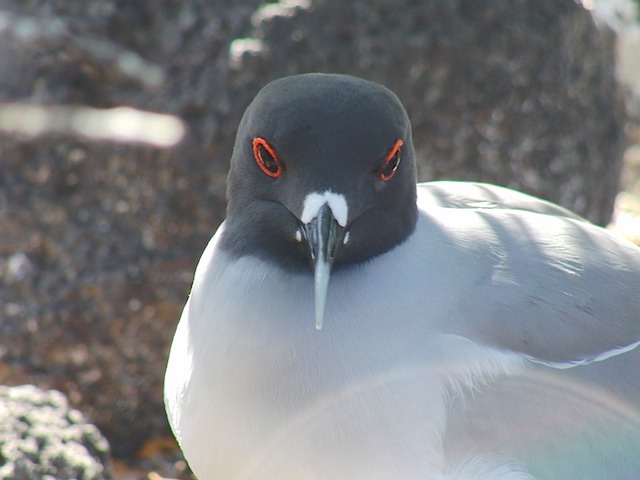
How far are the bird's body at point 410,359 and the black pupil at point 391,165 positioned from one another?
0.9 inches

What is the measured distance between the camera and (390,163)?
9.50 feet

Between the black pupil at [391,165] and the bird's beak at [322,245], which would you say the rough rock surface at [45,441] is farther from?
the black pupil at [391,165]

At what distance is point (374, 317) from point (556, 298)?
1.87 feet

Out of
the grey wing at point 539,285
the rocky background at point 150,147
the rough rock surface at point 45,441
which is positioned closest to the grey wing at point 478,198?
the grey wing at point 539,285

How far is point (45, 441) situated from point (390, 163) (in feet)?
6.05

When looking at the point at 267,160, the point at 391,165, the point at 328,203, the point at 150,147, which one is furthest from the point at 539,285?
the point at 150,147

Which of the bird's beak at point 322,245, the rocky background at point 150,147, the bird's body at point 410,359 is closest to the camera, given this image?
the bird's beak at point 322,245

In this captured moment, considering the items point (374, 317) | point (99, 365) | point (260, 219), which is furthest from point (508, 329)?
point (99, 365)

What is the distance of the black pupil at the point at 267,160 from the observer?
2.89m

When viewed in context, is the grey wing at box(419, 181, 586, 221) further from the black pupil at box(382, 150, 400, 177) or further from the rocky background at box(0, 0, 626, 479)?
the rocky background at box(0, 0, 626, 479)

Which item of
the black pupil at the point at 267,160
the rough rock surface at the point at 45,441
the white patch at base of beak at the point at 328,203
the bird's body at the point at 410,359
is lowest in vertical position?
the rough rock surface at the point at 45,441

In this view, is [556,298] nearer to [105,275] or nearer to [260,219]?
[260,219]

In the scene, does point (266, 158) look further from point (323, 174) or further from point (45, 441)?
point (45, 441)

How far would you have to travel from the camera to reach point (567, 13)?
507cm
